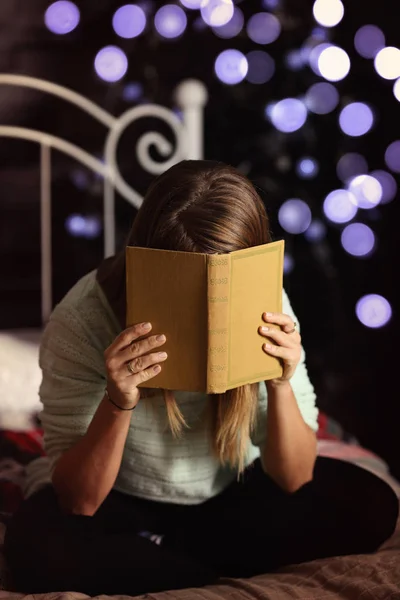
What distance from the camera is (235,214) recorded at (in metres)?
1.09

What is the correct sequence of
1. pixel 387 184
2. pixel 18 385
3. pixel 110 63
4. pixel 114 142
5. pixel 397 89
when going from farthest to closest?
pixel 110 63, pixel 387 184, pixel 397 89, pixel 114 142, pixel 18 385

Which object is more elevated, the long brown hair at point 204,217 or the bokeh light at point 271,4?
the bokeh light at point 271,4

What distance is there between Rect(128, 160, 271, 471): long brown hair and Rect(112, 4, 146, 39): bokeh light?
4.74ft

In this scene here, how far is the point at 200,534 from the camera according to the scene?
49.4 inches

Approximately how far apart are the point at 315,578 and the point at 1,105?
1.79 m

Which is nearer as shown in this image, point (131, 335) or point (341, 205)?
point (131, 335)

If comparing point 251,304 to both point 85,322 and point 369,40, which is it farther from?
point 369,40

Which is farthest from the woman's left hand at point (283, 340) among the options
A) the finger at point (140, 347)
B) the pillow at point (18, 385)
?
the pillow at point (18, 385)

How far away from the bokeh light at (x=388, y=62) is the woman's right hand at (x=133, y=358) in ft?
4.81

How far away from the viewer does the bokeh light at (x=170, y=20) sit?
96.6 inches

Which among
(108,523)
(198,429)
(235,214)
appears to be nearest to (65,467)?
(108,523)

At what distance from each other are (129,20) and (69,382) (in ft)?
5.06

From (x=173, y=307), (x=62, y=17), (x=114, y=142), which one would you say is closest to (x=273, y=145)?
(x=114, y=142)

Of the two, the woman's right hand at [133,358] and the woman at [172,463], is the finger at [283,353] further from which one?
the woman's right hand at [133,358]
